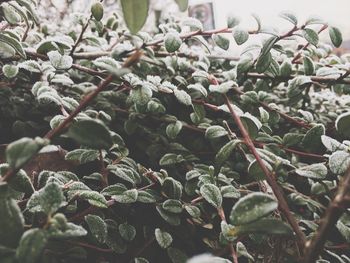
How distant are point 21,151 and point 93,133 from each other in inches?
3.1

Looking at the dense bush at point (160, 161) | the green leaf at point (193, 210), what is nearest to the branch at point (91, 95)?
the dense bush at point (160, 161)

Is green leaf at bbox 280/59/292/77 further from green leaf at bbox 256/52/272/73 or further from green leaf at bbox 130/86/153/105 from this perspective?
green leaf at bbox 130/86/153/105

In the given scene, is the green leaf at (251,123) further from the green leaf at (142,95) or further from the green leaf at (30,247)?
the green leaf at (30,247)

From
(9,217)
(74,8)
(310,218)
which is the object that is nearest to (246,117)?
(310,218)

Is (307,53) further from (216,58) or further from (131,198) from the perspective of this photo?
(131,198)

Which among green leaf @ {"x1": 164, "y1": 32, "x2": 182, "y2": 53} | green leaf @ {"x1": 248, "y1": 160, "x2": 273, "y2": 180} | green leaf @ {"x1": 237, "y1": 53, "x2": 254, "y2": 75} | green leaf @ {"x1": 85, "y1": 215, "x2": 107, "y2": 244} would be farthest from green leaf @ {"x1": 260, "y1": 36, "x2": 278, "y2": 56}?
green leaf @ {"x1": 85, "y1": 215, "x2": 107, "y2": 244}

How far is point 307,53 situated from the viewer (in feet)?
3.12

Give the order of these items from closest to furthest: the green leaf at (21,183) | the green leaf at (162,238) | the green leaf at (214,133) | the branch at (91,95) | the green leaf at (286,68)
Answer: the branch at (91,95) < the green leaf at (21,183) < the green leaf at (162,238) < the green leaf at (214,133) < the green leaf at (286,68)

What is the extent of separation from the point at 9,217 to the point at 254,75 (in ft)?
2.63

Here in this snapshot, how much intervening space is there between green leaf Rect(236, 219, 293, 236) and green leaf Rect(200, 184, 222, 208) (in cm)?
21

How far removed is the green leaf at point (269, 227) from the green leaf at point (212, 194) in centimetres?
21

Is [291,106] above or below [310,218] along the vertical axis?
above

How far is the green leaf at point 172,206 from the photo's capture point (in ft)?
2.04

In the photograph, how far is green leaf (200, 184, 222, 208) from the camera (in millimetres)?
602
